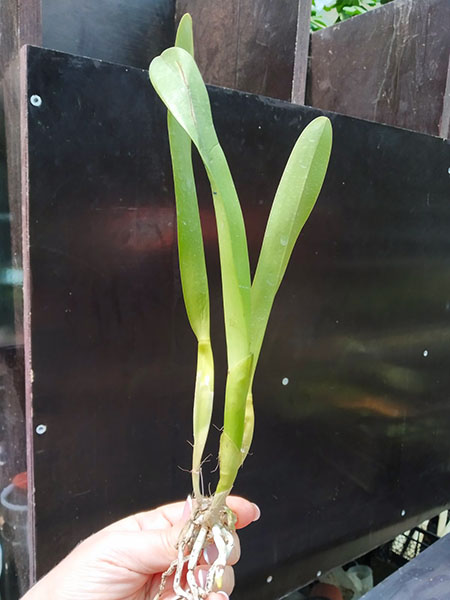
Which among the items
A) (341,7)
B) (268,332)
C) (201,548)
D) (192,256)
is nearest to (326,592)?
(268,332)

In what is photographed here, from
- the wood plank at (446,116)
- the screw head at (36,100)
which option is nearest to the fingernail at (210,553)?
the screw head at (36,100)

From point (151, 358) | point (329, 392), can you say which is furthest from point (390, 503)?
point (151, 358)

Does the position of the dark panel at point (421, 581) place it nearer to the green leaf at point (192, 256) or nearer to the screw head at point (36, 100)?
the green leaf at point (192, 256)

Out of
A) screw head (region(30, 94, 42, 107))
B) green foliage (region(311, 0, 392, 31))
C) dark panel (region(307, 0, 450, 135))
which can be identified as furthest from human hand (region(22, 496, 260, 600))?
green foliage (region(311, 0, 392, 31))

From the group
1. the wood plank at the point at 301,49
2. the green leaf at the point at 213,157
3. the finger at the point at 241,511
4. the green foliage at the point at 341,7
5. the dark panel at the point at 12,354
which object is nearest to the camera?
the green leaf at the point at 213,157

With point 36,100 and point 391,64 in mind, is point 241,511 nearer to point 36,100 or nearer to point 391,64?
point 36,100
